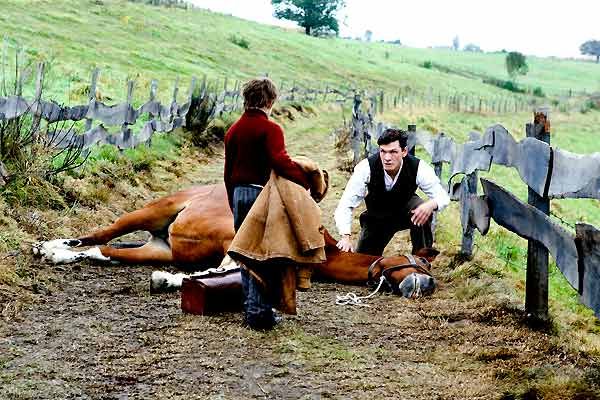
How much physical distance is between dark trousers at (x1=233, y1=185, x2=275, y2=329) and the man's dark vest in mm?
1576

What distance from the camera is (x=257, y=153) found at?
181 inches

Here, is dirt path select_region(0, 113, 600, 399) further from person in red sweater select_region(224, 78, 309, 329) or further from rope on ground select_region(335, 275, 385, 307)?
person in red sweater select_region(224, 78, 309, 329)

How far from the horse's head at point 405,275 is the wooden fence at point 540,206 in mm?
508

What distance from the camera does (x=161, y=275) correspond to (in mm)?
5508

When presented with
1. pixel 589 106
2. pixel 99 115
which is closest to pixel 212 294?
pixel 99 115

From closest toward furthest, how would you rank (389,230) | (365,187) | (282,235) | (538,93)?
(282,235)
(365,187)
(389,230)
(538,93)

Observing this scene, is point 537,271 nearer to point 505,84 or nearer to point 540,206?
point 540,206

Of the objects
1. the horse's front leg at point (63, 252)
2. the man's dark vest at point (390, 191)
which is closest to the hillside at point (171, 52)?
the horse's front leg at point (63, 252)

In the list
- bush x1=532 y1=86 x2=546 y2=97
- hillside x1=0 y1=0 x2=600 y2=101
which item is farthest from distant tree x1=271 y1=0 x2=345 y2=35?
bush x1=532 y1=86 x2=546 y2=97

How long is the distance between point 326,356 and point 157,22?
4333cm

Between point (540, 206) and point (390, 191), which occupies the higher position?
point (540, 206)

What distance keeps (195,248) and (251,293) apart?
153 cm

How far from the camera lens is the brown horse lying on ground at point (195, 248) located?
5.59 meters

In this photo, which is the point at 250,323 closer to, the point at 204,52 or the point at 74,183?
the point at 74,183
